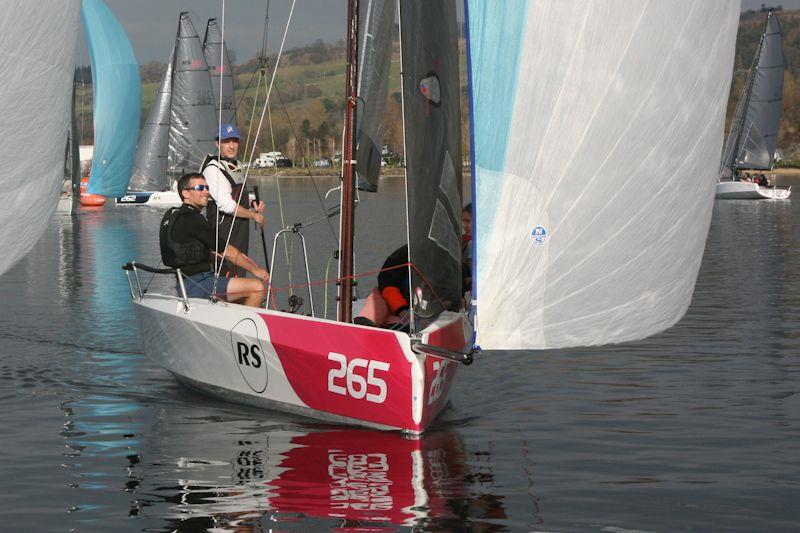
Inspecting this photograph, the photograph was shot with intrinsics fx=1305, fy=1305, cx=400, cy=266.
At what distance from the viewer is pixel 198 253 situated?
11250 millimetres

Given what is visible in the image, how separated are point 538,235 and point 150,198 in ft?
154

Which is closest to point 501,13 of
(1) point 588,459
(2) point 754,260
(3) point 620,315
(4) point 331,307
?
(3) point 620,315

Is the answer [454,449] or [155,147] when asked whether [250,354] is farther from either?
[155,147]

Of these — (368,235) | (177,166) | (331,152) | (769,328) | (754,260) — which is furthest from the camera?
(331,152)

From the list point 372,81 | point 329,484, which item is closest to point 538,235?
Result: point 329,484

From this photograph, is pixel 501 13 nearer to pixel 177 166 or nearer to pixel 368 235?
pixel 368 235

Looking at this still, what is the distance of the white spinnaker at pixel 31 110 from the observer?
6.46m

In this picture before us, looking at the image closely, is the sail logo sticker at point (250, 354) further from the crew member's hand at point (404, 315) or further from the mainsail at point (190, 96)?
the mainsail at point (190, 96)

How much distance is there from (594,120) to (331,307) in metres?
10.5

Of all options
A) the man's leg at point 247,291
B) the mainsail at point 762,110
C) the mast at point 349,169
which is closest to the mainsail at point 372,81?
the mast at point 349,169

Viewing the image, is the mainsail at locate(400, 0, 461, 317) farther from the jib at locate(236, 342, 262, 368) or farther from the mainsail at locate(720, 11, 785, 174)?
the mainsail at locate(720, 11, 785, 174)

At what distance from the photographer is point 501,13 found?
8500 millimetres

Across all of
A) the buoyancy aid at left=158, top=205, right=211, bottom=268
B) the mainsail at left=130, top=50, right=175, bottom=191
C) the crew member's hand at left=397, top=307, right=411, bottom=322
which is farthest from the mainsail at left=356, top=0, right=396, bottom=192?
the mainsail at left=130, top=50, right=175, bottom=191

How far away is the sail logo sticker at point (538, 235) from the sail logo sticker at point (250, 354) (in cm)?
236
